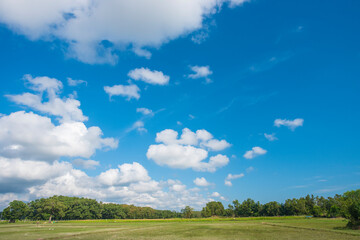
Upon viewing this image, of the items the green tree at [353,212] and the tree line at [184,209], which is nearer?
the green tree at [353,212]

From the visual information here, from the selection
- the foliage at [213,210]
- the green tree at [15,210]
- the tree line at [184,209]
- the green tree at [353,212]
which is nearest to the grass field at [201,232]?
the green tree at [353,212]

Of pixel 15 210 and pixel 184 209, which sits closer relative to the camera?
pixel 15 210

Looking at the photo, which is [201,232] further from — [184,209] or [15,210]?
[15,210]

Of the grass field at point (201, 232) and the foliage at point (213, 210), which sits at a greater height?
the grass field at point (201, 232)

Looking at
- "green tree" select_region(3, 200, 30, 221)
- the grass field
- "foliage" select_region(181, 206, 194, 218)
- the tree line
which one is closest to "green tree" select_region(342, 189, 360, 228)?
the grass field

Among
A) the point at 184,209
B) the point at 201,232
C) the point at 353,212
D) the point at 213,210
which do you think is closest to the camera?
the point at 353,212

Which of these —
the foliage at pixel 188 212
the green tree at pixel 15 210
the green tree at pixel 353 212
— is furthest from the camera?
the foliage at pixel 188 212

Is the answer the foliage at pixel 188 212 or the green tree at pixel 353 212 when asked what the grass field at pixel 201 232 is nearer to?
the green tree at pixel 353 212

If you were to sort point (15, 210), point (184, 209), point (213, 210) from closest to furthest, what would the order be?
point (15, 210) < point (184, 209) < point (213, 210)

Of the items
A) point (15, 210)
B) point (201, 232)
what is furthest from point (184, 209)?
point (201, 232)

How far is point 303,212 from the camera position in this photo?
154 metres

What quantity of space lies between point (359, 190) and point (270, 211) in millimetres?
62216

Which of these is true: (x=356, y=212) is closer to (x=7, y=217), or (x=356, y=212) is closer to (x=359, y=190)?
(x=359, y=190)

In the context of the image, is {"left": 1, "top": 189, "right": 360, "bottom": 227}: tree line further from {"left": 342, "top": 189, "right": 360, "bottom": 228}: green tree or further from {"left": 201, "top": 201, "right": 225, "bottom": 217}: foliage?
{"left": 342, "top": 189, "right": 360, "bottom": 228}: green tree
